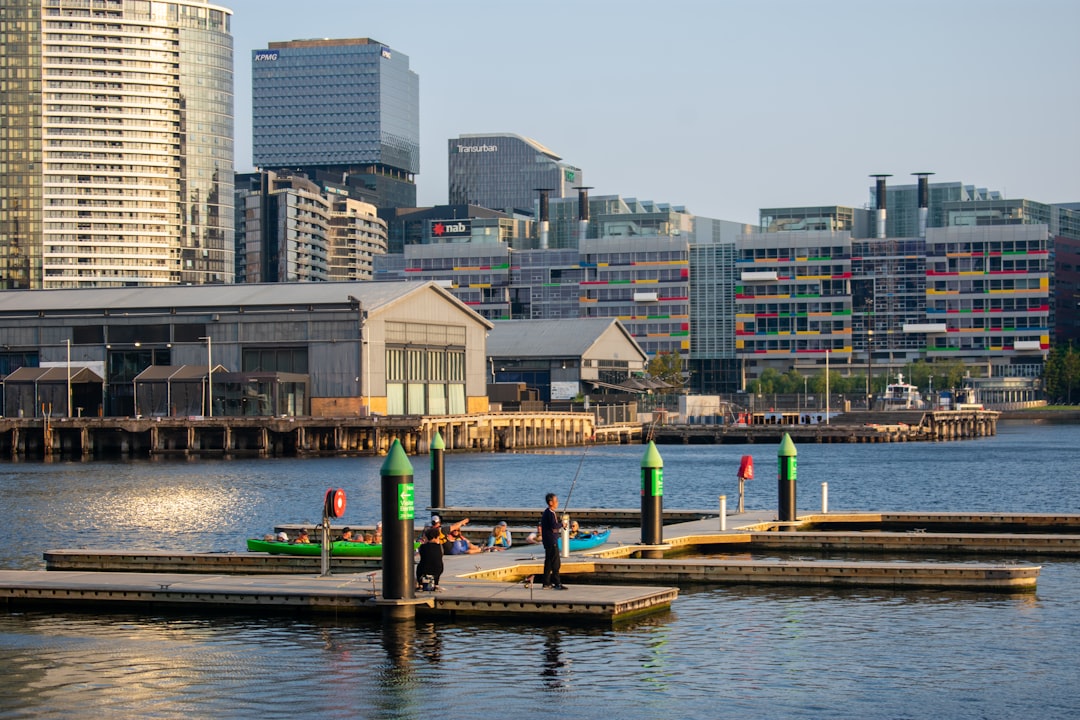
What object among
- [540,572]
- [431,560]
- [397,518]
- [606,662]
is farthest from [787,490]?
[606,662]

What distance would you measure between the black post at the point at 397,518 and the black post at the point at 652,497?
10425mm

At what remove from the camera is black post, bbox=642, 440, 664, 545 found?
45.2m

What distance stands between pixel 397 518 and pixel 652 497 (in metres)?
13.1

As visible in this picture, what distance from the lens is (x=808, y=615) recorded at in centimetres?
3853

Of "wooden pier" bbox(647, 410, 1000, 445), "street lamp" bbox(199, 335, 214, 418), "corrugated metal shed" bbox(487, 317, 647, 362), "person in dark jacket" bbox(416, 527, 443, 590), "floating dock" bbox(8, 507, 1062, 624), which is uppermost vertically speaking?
"corrugated metal shed" bbox(487, 317, 647, 362)

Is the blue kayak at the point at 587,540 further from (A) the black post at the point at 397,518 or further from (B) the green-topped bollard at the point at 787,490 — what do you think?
(A) the black post at the point at 397,518

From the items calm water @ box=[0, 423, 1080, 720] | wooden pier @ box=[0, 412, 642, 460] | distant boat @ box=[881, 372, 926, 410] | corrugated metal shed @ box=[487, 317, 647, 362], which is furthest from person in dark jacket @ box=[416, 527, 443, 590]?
distant boat @ box=[881, 372, 926, 410]

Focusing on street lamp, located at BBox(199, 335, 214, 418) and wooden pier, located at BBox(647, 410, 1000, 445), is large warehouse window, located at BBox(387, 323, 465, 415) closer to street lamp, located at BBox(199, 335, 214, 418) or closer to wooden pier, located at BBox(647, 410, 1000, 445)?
street lamp, located at BBox(199, 335, 214, 418)

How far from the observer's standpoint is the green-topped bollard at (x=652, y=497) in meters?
45.2

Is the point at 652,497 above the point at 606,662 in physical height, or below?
above

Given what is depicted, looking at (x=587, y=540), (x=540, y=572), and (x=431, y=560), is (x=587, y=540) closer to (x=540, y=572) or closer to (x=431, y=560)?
(x=540, y=572)

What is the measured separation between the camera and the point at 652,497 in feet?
152

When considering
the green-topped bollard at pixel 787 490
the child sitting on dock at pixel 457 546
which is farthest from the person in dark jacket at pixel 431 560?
the green-topped bollard at pixel 787 490

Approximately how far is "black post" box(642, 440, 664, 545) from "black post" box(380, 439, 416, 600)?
10.4 m
